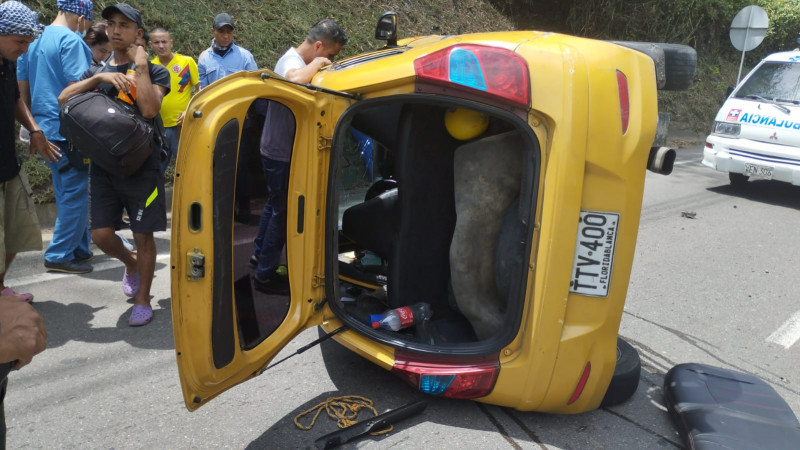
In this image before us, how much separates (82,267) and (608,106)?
12.7ft

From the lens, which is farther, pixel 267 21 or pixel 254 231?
pixel 267 21

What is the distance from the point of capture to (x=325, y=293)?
2879 millimetres

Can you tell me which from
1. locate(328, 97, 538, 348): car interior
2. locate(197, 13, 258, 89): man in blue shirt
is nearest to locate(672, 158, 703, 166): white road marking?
locate(197, 13, 258, 89): man in blue shirt

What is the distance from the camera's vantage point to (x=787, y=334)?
3.95 metres

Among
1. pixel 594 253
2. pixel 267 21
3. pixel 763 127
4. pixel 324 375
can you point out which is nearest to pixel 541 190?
pixel 594 253

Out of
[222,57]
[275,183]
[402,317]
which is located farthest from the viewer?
[222,57]

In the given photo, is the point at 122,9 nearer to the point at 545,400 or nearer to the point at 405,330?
the point at 405,330

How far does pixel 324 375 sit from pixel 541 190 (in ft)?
4.90

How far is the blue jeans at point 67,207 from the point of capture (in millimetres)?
4262

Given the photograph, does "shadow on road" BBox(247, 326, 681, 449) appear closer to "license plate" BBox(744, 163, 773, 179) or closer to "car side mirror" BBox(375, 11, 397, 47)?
"car side mirror" BBox(375, 11, 397, 47)

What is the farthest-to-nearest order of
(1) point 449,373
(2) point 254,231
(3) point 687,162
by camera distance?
(3) point 687,162 → (2) point 254,231 → (1) point 449,373

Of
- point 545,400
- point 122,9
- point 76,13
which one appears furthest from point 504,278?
point 76,13

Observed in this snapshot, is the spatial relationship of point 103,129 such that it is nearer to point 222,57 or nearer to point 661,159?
point 661,159

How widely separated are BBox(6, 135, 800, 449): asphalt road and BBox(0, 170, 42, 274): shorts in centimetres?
46
